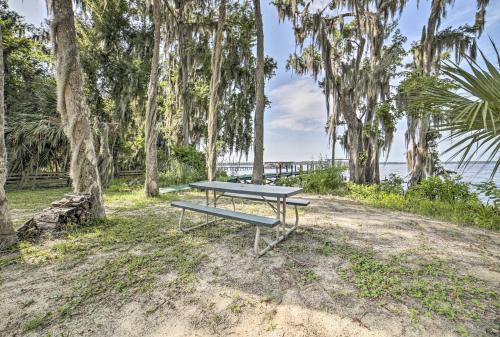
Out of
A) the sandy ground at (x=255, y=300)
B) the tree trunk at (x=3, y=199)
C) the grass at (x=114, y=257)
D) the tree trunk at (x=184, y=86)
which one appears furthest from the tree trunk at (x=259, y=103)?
the tree trunk at (x=3, y=199)

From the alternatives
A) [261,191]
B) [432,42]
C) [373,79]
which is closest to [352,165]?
[373,79]

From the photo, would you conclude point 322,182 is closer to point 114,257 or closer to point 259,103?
point 259,103

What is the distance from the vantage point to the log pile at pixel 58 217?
329cm

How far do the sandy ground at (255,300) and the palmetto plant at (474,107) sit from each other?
47.3 inches

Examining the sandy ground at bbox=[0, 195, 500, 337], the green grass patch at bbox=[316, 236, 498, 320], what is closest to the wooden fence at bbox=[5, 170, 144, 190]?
the sandy ground at bbox=[0, 195, 500, 337]

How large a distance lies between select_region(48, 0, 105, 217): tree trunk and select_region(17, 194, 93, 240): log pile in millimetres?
192

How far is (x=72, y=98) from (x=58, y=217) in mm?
1839

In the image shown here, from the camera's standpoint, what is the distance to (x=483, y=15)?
925 centimetres

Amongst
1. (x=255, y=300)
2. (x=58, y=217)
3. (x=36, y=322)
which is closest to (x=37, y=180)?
(x=58, y=217)

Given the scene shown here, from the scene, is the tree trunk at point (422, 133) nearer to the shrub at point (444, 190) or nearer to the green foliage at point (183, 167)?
the shrub at point (444, 190)

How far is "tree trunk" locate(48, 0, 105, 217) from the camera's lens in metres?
3.58

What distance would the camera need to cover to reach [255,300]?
1895 mm

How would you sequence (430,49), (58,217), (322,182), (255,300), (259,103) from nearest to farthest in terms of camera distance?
(255,300), (58,217), (259,103), (322,182), (430,49)

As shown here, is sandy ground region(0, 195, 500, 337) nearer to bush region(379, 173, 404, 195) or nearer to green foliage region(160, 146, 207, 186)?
bush region(379, 173, 404, 195)
